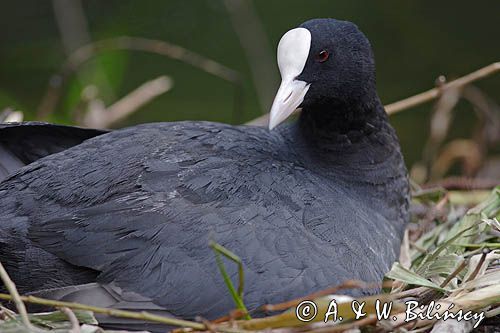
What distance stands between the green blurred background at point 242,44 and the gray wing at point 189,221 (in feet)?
10.9

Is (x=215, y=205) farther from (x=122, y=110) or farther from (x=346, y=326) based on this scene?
(x=122, y=110)

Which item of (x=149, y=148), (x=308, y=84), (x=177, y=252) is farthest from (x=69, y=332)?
(x=308, y=84)

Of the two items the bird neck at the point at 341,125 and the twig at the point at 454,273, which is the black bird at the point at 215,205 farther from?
the twig at the point at 454,273

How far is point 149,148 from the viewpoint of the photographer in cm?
345

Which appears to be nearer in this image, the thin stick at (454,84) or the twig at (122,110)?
the thin stick at (454,84)

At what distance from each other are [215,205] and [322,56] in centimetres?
74

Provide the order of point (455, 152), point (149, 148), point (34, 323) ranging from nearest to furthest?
point (34, 323) < point (149, 148) < point (455, 152)

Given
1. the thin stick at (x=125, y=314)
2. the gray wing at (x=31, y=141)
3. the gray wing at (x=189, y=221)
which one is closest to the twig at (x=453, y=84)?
the gray wing at (x=189, y=221)

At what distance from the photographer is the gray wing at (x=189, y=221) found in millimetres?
3090

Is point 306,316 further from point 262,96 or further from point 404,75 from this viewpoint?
point 404,75

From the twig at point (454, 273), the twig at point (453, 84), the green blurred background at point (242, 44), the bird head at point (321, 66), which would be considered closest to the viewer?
the twig at point (454, 273)

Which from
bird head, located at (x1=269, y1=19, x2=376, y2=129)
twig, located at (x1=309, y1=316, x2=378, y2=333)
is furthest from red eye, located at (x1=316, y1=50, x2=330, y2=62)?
twig, located at (x1=309, y1=316, x2=378, y2=333)

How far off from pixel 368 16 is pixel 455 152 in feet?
8.41

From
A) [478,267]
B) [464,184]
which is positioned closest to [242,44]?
[464,184]
